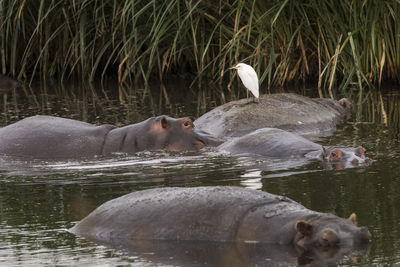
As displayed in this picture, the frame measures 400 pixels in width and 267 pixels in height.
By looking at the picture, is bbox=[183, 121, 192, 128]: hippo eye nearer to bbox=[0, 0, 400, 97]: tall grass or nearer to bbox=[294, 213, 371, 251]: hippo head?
bbox=[0, 0, 400, 97]: tall grass

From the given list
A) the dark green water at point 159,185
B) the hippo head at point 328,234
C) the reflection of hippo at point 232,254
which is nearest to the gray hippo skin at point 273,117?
the dark green water at point 159,185

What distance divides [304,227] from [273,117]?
5241 mm

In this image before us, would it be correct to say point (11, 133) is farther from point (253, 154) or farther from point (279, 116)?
point (279, 116)

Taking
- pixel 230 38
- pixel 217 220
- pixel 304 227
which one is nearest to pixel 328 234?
pixel 304 227

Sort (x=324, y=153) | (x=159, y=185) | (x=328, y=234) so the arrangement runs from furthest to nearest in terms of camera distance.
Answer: (x=324, y=153) → (x=159, y=185) → (x=328, y=234)

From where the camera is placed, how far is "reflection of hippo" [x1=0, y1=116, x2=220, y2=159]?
791 centimetres

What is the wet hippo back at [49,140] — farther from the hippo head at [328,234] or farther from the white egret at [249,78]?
the hippo head at [328,234]

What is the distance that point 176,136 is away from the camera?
8.35 meters

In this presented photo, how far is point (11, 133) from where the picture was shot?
26.5 ft

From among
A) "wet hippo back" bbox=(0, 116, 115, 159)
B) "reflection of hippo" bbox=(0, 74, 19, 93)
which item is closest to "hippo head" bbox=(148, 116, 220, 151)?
"wet hippo back" bbox=(0, 116, 115, 159)

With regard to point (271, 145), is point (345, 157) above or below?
below

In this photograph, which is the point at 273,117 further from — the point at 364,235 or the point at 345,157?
the point at 364,235

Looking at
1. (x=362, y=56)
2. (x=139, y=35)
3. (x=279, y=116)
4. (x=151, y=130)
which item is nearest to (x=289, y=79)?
(x=362, y=56)

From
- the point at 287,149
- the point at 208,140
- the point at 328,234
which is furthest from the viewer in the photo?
the point at 208,140
